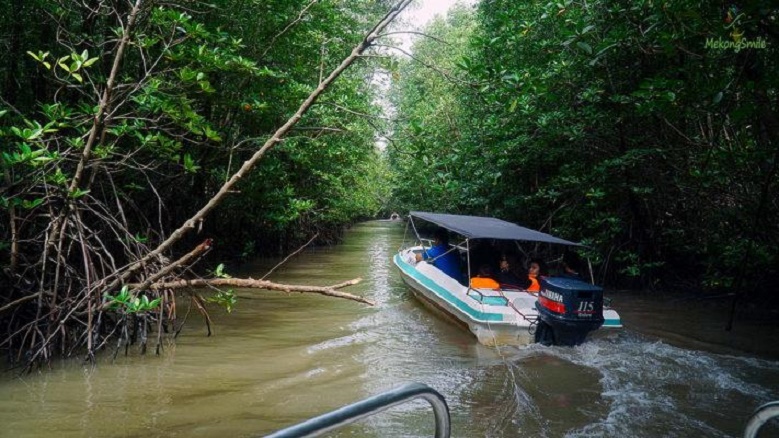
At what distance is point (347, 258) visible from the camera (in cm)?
1716

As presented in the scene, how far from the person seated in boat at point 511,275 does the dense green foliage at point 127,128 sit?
373 centimetres

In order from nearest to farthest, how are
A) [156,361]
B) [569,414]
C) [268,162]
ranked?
[569,414] → [156,361] → [268,162]

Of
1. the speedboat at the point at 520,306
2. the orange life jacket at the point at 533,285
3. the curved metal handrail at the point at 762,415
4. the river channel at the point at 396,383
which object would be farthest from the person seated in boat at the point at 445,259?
the curved metal handrail at the point at 762,415

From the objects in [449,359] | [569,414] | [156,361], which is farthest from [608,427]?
[156,361]

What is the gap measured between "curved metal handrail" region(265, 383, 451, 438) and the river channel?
2.93 metres

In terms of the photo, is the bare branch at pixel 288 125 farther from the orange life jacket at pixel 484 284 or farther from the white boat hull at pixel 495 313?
the orange life jacket at pixel 484 284

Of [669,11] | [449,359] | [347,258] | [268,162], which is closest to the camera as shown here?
[669,11]

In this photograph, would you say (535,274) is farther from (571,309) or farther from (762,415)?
(762,415)

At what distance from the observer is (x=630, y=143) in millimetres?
9578

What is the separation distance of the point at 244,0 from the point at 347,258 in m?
10.5

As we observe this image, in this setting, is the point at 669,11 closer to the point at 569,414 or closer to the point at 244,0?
the point at 569,414

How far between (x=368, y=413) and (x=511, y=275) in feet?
23.4

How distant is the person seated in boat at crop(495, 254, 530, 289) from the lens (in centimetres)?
802

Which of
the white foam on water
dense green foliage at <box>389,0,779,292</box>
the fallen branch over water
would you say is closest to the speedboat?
the white foam on water
